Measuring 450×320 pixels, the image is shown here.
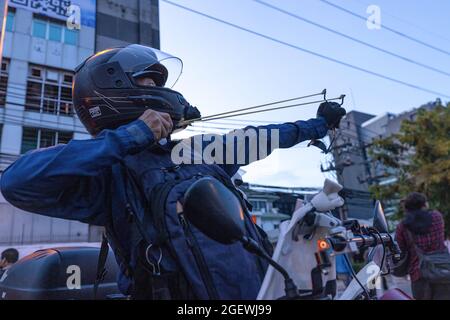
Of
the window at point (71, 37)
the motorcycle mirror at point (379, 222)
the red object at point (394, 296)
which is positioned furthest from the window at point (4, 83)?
the red object at point (394, 296)

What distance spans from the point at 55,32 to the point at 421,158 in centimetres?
1375

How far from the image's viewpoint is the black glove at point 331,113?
5.15 ft

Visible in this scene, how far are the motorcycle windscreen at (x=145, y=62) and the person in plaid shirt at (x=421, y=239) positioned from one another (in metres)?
2.14

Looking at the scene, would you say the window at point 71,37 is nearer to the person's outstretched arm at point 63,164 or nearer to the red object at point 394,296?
the person's outstretched arm at point 63,164

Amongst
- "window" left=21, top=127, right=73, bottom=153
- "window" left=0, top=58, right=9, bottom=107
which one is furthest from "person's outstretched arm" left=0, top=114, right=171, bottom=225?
"window" left=0, top=58, right=9, bottom=107

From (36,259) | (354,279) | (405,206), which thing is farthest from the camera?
(405,206)

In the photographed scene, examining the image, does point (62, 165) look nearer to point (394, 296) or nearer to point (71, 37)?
point (394, 296)

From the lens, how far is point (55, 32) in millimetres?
13844

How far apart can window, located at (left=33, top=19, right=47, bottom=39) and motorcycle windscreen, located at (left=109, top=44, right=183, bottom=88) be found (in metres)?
14.0

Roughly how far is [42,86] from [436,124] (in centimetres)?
1345

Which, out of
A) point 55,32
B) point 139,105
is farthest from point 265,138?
point 55,32
